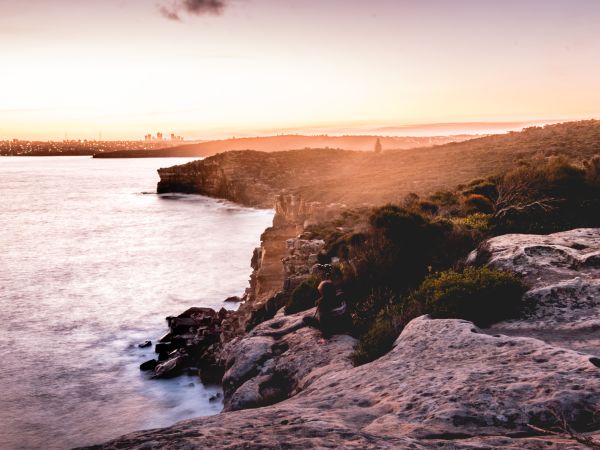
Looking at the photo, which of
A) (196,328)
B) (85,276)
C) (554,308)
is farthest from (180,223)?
(554,308)

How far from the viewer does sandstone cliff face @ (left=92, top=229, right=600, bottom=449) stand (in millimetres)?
6410

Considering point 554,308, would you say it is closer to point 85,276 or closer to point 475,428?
point 475,428

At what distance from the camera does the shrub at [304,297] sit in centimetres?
1830

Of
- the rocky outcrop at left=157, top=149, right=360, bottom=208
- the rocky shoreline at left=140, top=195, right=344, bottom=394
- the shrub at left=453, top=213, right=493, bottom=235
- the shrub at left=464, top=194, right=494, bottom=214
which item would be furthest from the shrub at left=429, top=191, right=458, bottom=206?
the rocky outcrop at left=157, top=149, right=360, bottom=208

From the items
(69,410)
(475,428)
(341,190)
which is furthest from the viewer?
(341,190)

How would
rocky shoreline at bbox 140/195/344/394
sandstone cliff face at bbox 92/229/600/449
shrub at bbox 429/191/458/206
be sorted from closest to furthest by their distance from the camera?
sandstone cliff face at bbox 92/229/600/449 < rocky shoreline at bbox 140/195/344/394 < shrub at bbox 429/191/458/206

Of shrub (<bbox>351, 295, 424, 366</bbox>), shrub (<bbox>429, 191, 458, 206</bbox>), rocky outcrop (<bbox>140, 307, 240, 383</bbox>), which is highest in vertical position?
shrub (<bbox>429, 191, 458, 206</bbox>)

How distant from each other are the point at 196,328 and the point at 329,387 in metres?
17.0

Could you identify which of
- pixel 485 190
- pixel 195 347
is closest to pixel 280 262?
pixel 195 347

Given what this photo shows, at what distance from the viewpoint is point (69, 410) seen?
19.3 meters

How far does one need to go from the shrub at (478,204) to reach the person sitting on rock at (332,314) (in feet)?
37.6

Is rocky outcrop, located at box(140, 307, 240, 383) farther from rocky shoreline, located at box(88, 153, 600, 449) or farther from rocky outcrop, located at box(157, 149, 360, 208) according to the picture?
rocky outcrop, located at box(157, 149, 360, 208)

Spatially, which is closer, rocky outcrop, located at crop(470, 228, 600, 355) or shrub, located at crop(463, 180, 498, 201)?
rocky outcrop, located at crop(470, 228, 600, 355)

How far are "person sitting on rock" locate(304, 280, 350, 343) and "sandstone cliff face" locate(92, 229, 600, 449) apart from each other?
70 centimetres
